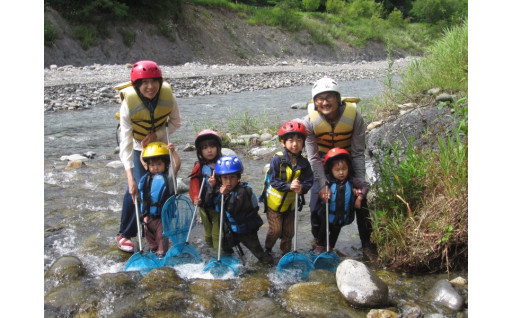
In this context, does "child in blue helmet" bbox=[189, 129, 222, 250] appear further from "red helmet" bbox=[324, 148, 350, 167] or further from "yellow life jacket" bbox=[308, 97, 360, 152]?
"red helmet" bbox=[324, 148, 350, 167]

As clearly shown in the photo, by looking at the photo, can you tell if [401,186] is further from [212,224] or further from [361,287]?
[212,224]

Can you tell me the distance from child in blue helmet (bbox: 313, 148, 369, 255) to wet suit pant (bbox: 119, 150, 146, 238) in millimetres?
2063

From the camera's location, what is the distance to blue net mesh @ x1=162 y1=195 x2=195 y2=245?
4723 millimetres

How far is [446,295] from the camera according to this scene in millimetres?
3719

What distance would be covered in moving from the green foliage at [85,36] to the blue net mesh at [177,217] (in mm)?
25057

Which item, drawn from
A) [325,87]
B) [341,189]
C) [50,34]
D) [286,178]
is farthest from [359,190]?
[50,34]

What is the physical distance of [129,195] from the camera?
5.01 meters

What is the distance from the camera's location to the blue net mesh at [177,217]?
15.5 ft

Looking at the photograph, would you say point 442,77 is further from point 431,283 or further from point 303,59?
point 303,59

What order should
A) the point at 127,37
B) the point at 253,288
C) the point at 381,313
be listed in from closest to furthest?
1. the point at 381,313
2. the point at 253,288
3. the point at 127,37

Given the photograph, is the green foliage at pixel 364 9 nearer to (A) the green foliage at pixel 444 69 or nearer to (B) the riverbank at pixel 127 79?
(B) the riverbank at pixel 127 79

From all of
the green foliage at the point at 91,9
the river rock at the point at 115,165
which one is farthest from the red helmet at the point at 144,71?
the green foliage at the point at 91,9

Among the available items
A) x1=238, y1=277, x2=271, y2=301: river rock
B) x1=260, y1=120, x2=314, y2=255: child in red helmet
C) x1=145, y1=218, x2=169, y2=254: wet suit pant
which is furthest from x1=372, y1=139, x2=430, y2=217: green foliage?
x1=145, y1=218, x2=169, y2=254: wet suit pant

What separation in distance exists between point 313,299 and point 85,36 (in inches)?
1079
